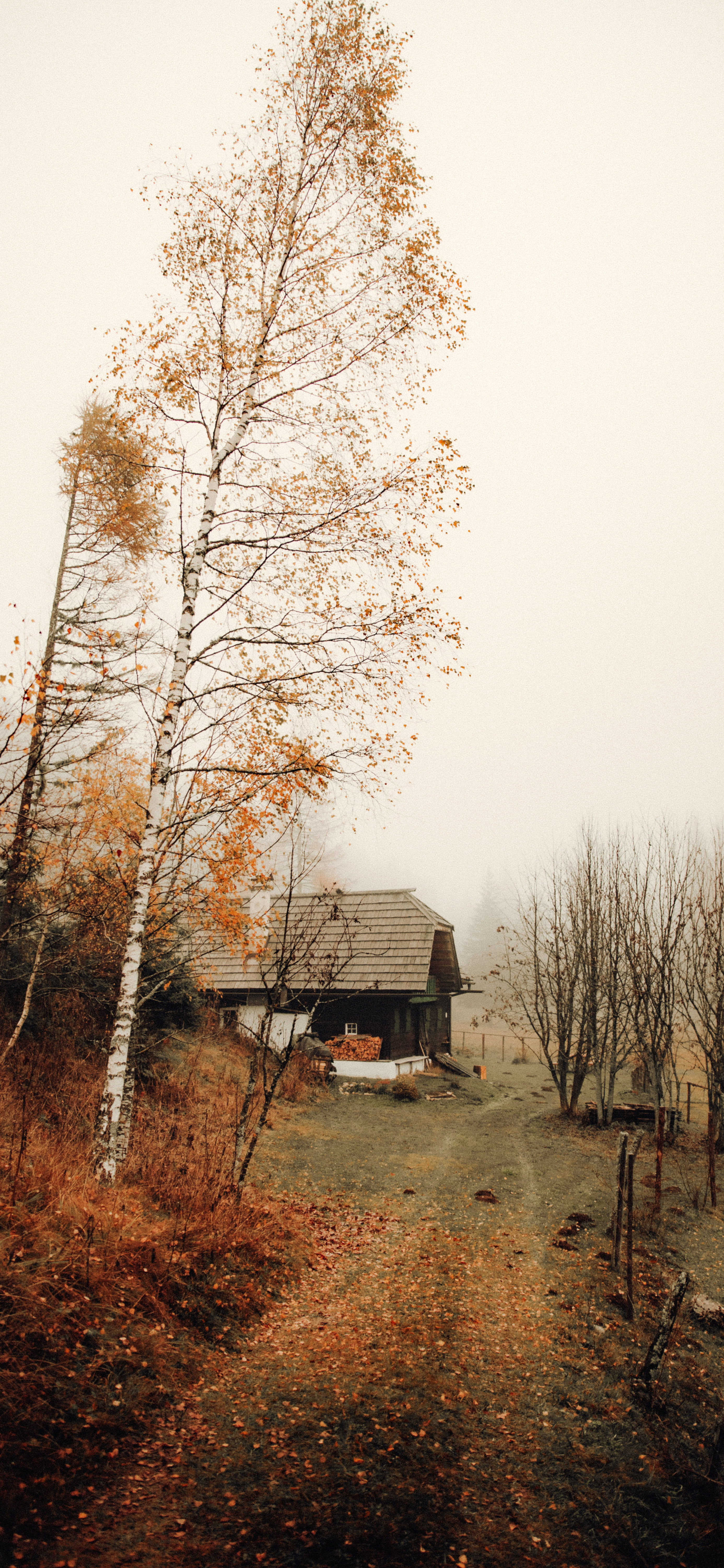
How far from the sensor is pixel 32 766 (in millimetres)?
5227

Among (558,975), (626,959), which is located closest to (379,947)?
(558,975)

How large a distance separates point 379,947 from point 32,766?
18.6m

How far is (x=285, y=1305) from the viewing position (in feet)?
20.8

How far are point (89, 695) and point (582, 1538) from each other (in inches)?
452

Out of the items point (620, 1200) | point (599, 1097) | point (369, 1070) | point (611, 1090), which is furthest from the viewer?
point (369, 1070)

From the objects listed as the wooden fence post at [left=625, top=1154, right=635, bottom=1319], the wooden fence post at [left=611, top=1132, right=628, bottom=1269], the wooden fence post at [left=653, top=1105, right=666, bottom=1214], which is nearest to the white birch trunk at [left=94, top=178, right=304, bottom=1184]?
the wooden fence post at [left=625, top=1154, right=635, bottom=1319]

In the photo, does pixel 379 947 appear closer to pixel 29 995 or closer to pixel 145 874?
pixel 29 995

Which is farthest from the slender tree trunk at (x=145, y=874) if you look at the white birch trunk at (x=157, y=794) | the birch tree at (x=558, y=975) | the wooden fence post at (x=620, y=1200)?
the birch tree at (x=558, y=975)

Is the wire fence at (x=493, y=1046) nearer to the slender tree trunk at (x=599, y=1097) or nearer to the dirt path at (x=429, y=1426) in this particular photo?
the slender tree trunk at (x=599, y=1097)

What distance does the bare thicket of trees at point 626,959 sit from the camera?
1399 centimetres

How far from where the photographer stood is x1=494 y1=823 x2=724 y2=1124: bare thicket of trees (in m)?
14.0

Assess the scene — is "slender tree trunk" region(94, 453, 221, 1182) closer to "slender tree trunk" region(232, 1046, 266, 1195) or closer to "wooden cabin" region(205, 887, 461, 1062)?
"slender tree trunk" region(232, 1046, 266, 1195)

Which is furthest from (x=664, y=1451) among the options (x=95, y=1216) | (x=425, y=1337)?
(x=95, y=1216)

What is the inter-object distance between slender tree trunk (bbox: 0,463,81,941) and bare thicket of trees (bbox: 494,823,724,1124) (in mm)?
10588
